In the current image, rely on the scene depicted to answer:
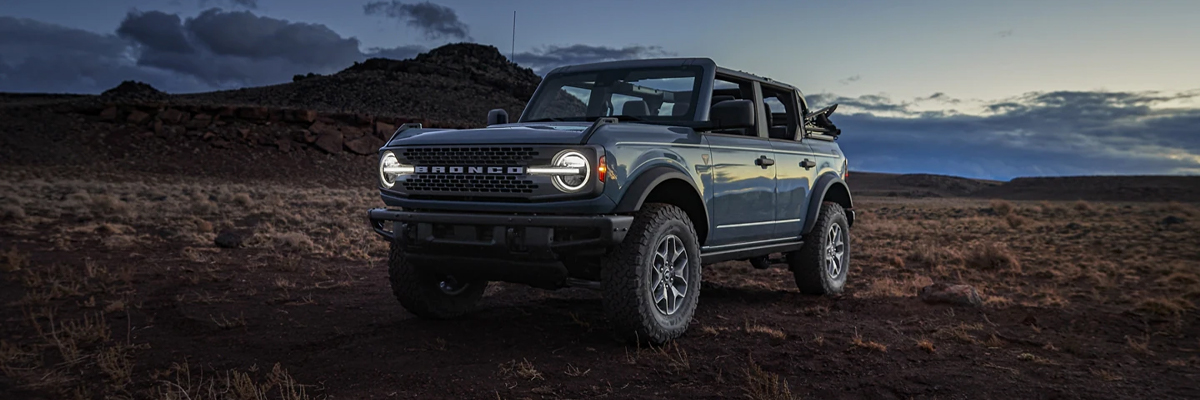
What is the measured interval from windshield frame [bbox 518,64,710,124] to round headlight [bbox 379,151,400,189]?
1.28 m

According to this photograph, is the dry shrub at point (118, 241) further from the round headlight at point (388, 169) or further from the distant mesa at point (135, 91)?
the distant mesa at point (135, 91)

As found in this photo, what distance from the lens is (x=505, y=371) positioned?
503 cm

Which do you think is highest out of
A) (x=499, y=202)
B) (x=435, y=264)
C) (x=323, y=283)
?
(x=499, y=202)

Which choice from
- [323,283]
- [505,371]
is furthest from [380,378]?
[323,283]

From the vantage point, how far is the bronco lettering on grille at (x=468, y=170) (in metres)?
5.32

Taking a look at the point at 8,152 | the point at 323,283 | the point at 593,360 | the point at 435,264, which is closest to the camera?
the point at 593,360

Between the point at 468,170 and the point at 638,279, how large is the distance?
4.36 ft

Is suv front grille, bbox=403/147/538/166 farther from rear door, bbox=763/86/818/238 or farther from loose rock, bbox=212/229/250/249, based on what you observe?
loose rock, bbox=212/229/250/249

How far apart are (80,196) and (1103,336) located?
841 inches

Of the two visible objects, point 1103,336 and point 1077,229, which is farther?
point 1077,229

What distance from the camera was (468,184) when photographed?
5.53 metres

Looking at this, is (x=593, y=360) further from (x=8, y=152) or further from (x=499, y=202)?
(x=8, y=152)

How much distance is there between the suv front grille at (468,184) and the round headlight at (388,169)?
166 millimetres

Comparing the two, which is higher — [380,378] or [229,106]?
[229,106]
